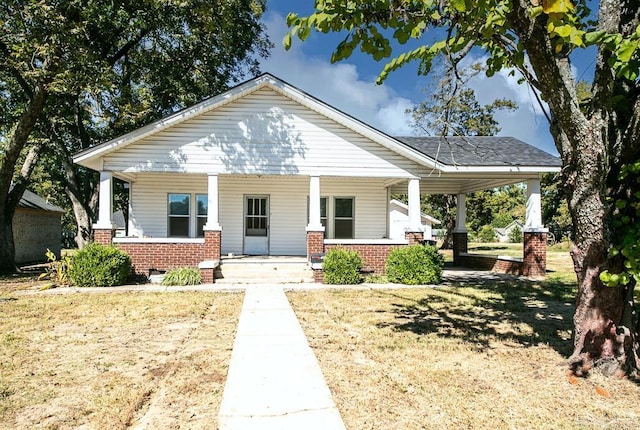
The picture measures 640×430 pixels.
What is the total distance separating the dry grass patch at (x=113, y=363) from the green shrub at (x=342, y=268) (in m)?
3.83

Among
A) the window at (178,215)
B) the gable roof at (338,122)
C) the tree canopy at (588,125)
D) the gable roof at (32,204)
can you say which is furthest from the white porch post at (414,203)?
the gable roof at (32,204)

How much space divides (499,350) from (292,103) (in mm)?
10157

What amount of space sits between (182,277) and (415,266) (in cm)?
684

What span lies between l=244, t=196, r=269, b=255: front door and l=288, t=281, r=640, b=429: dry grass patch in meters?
7.16

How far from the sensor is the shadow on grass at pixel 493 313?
6422 mm

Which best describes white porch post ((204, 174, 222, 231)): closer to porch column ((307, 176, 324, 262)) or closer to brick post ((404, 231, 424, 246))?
porch column ((307, 176, 324, 262))

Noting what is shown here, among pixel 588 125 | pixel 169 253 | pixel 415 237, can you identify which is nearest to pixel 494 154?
pixel 415 237

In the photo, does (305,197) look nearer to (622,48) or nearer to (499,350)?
(499,350)

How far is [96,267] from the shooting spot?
11.7 meters

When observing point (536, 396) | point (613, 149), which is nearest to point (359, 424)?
point (536, 396)

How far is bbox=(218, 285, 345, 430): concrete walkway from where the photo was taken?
354 centimetres

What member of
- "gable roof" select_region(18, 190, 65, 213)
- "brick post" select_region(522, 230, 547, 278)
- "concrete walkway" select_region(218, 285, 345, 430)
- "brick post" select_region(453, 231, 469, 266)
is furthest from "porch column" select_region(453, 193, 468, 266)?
"gable roof" select_region(18, 190, 65, 213)

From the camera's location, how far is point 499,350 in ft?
18.6

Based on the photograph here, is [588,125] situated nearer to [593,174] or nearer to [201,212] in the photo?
[593,174]
